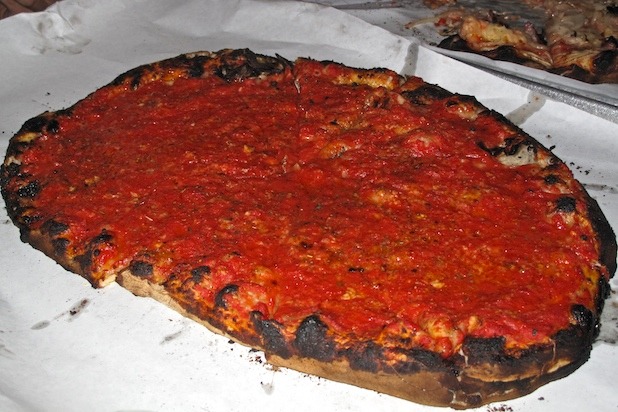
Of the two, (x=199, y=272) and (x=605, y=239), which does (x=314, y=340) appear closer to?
(x=199, y=272)

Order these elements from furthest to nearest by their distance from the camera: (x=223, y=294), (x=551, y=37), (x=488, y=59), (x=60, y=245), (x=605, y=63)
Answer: (x=551, y=37), (x=488, y=59), (x=605, y=63), (x=60, y=245), (x=223, y=294)

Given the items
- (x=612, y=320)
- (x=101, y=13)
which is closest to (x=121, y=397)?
(x=612, y=320)

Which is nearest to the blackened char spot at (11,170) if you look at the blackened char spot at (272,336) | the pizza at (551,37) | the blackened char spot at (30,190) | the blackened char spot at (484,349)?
the blackened char spot at (30,190)

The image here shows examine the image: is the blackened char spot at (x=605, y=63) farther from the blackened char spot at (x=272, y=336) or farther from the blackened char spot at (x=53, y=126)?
the blackened char spot at (x=53, y=126)

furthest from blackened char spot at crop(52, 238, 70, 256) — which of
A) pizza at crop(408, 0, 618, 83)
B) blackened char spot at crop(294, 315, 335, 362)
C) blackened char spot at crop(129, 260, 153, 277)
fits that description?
pizza at crop(408, 0, 618, 83)

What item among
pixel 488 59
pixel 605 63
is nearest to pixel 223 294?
pixel 488 59

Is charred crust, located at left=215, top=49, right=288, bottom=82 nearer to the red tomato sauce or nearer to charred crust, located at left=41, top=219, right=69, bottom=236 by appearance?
the red tomato sauce
